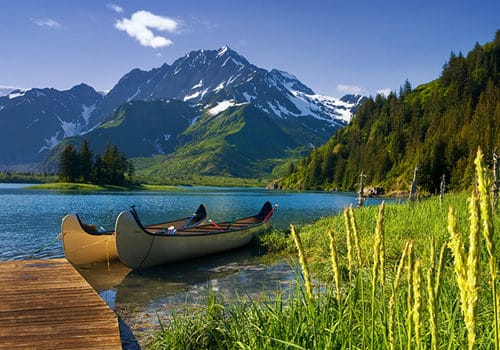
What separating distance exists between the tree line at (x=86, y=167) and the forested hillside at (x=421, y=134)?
282ft

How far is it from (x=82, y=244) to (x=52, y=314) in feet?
41.2

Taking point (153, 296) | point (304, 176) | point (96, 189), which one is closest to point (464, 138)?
point (304, 176)

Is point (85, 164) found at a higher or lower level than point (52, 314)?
higher

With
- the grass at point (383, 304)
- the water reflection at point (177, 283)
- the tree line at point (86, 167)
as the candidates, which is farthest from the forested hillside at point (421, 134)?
the tree line at point (86, 167)

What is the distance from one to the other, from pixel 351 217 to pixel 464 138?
124 m

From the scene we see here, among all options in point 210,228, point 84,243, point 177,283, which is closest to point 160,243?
point 177,283

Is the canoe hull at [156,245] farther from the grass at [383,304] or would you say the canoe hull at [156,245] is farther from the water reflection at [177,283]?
the grass at [383,304]

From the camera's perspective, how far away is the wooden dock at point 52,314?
7.24 metres

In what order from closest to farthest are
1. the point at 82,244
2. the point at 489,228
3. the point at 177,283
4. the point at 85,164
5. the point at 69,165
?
the point at 489,228 < the point at 177,283 < the point at 82,244 < the point at 69,165 < the point at 85,164

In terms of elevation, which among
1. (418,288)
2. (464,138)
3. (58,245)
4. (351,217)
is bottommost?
(58,245)

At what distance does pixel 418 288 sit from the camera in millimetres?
2031

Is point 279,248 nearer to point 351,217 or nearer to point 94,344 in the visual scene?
point 94,344

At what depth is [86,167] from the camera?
122312mm

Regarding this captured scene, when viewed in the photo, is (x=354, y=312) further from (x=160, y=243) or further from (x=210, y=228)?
(x=210, y=228)
